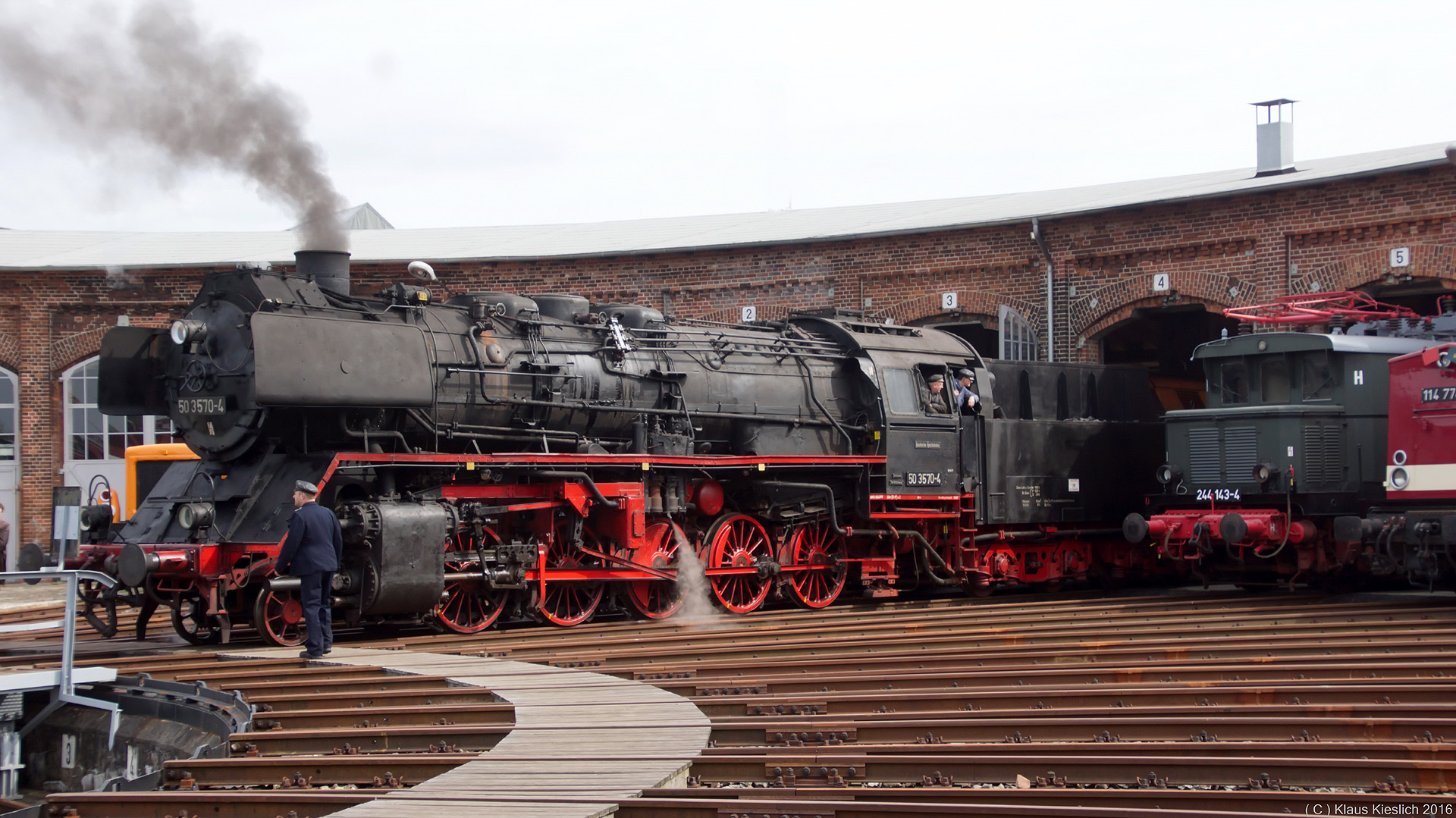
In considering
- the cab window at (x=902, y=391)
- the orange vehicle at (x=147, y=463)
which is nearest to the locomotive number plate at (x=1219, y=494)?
the cab window at (x=902, y=391)

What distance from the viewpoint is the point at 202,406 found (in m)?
10.7

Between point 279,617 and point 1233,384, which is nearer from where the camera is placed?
point 279,617

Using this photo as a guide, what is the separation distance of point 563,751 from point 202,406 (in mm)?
6327

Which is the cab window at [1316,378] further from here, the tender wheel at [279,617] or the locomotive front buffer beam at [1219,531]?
the tender wheel at [279,617]

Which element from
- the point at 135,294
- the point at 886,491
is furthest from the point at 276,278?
the point at 135,294

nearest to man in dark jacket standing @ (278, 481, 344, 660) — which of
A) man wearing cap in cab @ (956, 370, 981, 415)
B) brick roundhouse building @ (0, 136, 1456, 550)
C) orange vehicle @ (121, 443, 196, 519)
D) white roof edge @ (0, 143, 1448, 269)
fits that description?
man wearing cap in cab @ (956, 370, 981, 415)

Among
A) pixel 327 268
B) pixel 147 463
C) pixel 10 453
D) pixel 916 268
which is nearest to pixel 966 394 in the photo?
pixel 916 268

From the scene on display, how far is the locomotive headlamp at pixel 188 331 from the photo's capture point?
1063 centimetres

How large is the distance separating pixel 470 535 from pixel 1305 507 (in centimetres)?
813

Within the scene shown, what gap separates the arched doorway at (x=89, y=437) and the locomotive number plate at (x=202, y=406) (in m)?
12.9

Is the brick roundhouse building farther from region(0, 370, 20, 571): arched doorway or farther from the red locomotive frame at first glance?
the red locomotive frame

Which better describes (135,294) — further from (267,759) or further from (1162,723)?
(1162,723)

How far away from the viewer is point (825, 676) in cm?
768

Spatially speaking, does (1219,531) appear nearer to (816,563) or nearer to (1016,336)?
(816,563)
